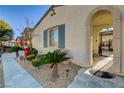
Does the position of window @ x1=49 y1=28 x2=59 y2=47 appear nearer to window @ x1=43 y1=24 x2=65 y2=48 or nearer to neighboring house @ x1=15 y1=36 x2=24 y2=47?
window @ x1=43 y1=24 x2=65 y2=48

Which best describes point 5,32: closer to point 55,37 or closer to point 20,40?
point 20,40

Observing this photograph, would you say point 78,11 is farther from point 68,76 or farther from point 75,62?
point 68,76

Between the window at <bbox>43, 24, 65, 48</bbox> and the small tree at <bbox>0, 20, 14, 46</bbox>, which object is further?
the small tree at <bbox>0, 20, 14, 46</bbox>

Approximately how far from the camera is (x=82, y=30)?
5.93 metres

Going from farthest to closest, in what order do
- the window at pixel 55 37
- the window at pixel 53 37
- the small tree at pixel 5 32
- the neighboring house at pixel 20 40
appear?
the neighboring house at pixel 20 40 → the small tree at pixel 5 32 → the window at pixel 53 37 → the window at pixel 55 37

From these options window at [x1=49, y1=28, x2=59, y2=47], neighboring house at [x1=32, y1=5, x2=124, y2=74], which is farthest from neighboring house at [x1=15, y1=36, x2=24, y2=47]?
neighboring house at [x1=32, y1=5, x2=124, y2=74]

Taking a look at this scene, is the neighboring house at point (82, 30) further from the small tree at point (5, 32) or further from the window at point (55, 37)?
the small tree at point (5, 32)

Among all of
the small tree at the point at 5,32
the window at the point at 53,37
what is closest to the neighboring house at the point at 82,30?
the window at the point at 53,37

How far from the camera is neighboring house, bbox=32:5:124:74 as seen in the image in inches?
180

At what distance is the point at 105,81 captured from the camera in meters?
4.02

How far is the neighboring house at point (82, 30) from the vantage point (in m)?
4.57

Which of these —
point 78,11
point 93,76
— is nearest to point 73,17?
point 78,11

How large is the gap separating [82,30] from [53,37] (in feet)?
11.0
